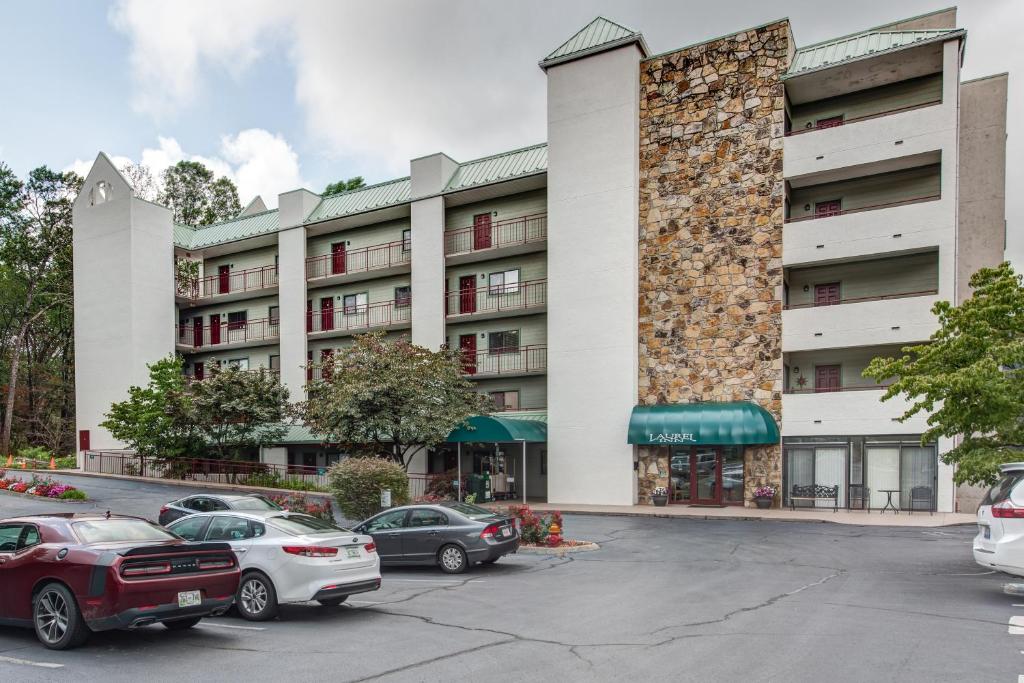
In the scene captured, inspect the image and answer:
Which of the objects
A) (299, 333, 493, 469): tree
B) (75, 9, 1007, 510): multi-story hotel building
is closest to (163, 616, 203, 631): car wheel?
(299, 333, 493, 469): tree

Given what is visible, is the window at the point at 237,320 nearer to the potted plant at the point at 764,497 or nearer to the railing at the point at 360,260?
the railing at the point at 360,260

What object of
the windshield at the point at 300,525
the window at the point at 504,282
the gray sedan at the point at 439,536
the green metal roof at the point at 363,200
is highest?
the green metal roof at the point at 363,200

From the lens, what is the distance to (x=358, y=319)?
133ft

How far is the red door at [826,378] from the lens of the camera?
29.9 meters

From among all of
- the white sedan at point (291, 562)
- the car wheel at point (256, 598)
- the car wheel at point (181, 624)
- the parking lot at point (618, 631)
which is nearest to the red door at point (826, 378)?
the parking lot at point (618, 631)

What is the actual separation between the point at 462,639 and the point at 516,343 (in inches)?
1057

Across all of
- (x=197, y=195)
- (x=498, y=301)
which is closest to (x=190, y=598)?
(x=498, y=301)

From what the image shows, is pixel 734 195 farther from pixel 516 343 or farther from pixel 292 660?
pixel 292 660

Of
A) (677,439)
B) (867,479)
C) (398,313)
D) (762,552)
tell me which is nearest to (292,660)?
(762,552)

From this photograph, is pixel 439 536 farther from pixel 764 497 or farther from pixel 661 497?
pixel 764 497

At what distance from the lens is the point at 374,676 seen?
26.0ft

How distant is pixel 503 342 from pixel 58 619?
28.4m

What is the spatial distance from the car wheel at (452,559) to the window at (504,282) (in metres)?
21.6

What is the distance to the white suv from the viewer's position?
11.2 m
